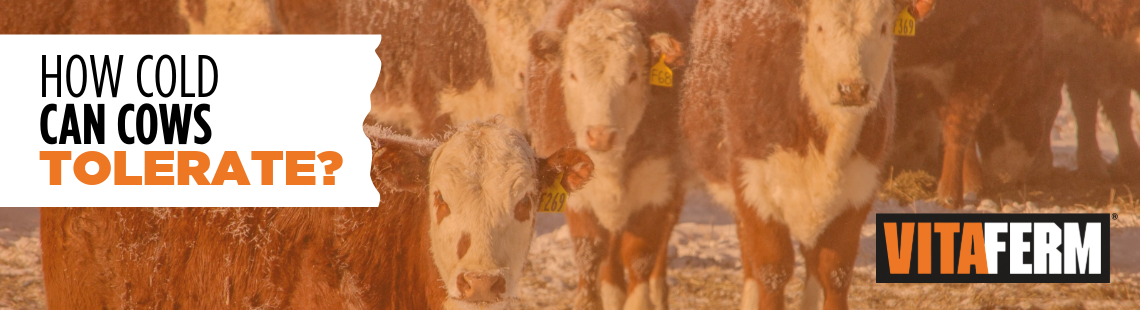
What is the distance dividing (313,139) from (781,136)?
2.46 metres

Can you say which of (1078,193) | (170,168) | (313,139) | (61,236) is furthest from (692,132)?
(1078,193)

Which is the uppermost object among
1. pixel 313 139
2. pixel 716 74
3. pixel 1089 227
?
pixel 716 74

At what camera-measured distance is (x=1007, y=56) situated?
891cm

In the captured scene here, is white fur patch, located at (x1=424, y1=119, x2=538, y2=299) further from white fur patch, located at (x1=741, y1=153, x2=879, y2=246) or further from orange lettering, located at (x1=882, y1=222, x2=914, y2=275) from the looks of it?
orange lettering, located at (x1=882, y1=222, x2=914, y2=275)

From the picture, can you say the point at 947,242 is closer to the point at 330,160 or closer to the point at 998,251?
the point at 998,251

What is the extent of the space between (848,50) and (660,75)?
1.25 metres

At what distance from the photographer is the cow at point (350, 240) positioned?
3.99 meters

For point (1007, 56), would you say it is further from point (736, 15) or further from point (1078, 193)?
point (736, 15)

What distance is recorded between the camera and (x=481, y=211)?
12.9 feet

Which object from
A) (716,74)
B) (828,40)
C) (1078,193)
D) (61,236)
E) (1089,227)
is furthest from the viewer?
(1078,193)

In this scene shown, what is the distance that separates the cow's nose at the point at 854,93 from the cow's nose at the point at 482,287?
2.53m

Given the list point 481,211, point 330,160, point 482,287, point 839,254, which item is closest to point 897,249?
point 839,254

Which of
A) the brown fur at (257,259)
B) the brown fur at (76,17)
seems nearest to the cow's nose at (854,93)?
the brown fur at (257,259)

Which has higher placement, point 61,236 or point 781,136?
point 781,136
